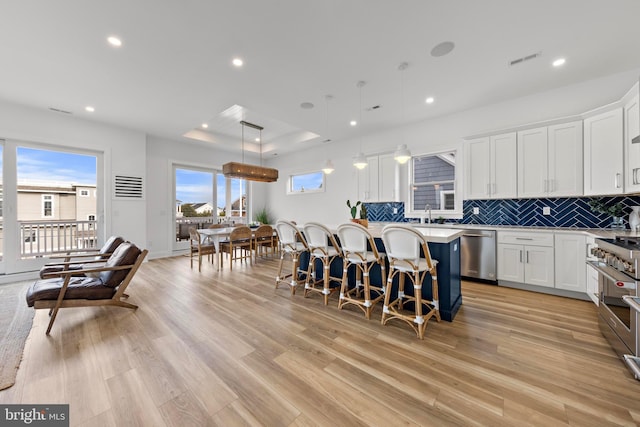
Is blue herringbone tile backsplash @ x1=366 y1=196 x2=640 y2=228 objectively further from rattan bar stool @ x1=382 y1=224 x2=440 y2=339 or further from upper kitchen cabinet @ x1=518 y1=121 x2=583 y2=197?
rattan bar stool @ x1=382 y1=224 x2=440 y2=339

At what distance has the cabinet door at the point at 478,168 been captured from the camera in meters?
3.95

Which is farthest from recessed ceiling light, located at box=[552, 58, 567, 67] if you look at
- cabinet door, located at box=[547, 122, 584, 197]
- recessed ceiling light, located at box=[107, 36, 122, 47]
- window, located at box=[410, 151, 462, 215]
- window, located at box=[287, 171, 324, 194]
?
recessed ceiling light, located at box=[107, 36, 122, 47]

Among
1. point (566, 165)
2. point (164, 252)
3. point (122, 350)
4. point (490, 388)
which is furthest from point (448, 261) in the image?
point (164, 252)

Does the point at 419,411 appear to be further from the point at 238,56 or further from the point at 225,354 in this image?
the point at 238,56

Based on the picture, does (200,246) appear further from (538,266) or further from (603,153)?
(603,153)

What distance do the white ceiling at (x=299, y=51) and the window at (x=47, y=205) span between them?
63.9 inches

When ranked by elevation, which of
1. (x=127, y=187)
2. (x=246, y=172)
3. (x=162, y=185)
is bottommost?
(x=127, y=187)

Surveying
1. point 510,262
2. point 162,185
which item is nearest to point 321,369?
point 510,262

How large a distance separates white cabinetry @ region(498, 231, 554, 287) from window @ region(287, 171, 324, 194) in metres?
4.32

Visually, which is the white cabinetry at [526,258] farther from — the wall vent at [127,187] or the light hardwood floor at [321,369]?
the wall vent at [127,187]

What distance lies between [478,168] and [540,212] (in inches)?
44.4

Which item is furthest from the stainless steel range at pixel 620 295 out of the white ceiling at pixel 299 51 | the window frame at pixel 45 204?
the window frame at pixel 45 204

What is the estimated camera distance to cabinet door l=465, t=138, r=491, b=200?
3945mm

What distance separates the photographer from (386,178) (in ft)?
17.0
